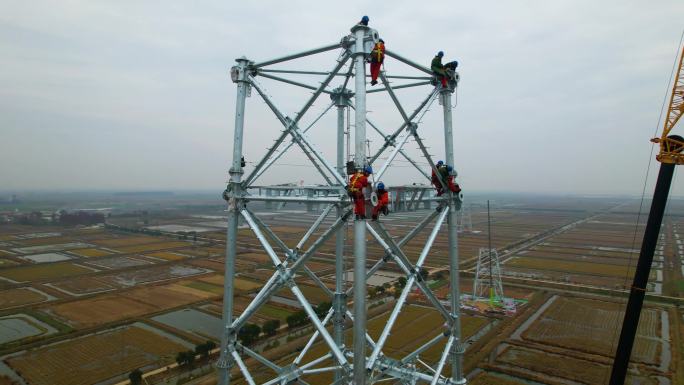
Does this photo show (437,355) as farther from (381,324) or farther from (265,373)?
(265,373)

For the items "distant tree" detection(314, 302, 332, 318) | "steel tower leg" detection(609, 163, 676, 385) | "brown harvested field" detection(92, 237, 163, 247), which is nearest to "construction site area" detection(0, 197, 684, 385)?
"distant tree" detection(314, 302, 332, 318)

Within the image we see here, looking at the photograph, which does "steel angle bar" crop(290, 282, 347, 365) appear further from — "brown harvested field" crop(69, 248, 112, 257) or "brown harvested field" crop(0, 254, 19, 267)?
"brown harvested field" crop(69, 248, 112, 257)

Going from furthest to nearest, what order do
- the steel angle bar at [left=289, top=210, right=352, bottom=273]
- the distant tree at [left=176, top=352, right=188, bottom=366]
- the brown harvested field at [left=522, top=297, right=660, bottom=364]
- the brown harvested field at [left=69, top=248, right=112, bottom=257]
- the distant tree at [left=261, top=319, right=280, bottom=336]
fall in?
the brown harvested field at [left=69, top=248, right=112, bottom=257] < the distant tree at [left=261, top=319, right=280, bottom=336] < the brown harvested field at [left=522, top=297, right=660, bottom=364] < the distant tree at [left=176, top=352, right=188, bottom=366] < the steel angle bar at [left=289, top=210, right=352, bottom=273]

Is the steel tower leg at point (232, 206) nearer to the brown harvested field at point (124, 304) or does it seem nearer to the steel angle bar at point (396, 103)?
the steel angle bar at point (396, 103)

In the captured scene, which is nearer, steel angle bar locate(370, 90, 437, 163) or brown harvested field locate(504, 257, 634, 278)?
steel angle bar locate(370, 90, 437, 163)

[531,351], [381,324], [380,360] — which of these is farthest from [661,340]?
[380,360]

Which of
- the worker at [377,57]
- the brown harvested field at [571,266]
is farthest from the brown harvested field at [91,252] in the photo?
the worker at [377,57]
